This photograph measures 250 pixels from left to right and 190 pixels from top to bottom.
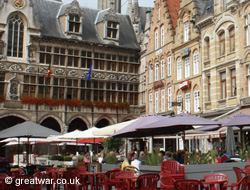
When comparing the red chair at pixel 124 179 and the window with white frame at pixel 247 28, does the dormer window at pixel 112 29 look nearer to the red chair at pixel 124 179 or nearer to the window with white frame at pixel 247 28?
the window with white frame at pixel 247 28

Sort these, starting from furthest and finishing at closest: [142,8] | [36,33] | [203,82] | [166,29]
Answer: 1. [142,8]
2. [36,33]
3. [166,29]
4. [203,82]

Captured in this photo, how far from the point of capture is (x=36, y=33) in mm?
27578

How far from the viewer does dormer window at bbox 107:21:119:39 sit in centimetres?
3097

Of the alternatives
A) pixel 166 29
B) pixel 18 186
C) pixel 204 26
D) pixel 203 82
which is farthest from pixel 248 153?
pixel 166 29

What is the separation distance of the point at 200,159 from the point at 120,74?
73.2 ft

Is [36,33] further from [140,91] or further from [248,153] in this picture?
[248,153]

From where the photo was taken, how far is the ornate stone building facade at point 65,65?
26719 millimetres

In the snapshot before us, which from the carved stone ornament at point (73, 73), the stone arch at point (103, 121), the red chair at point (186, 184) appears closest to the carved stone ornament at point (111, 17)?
the carved stone ornament at point (73, 73)

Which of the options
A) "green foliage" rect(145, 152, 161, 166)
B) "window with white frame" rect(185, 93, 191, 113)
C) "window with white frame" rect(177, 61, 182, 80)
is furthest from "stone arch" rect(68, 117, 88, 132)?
"green foliage" rect(145, 152, 161, 166)

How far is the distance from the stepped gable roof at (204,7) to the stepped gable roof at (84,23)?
906cm

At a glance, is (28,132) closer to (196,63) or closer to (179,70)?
(196,63)

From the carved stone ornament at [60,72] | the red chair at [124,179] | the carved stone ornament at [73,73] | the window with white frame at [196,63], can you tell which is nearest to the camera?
the red chair at [124,179]

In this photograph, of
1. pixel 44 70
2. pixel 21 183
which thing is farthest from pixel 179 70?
pixel 21 183

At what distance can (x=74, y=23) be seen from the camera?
2950 cm
